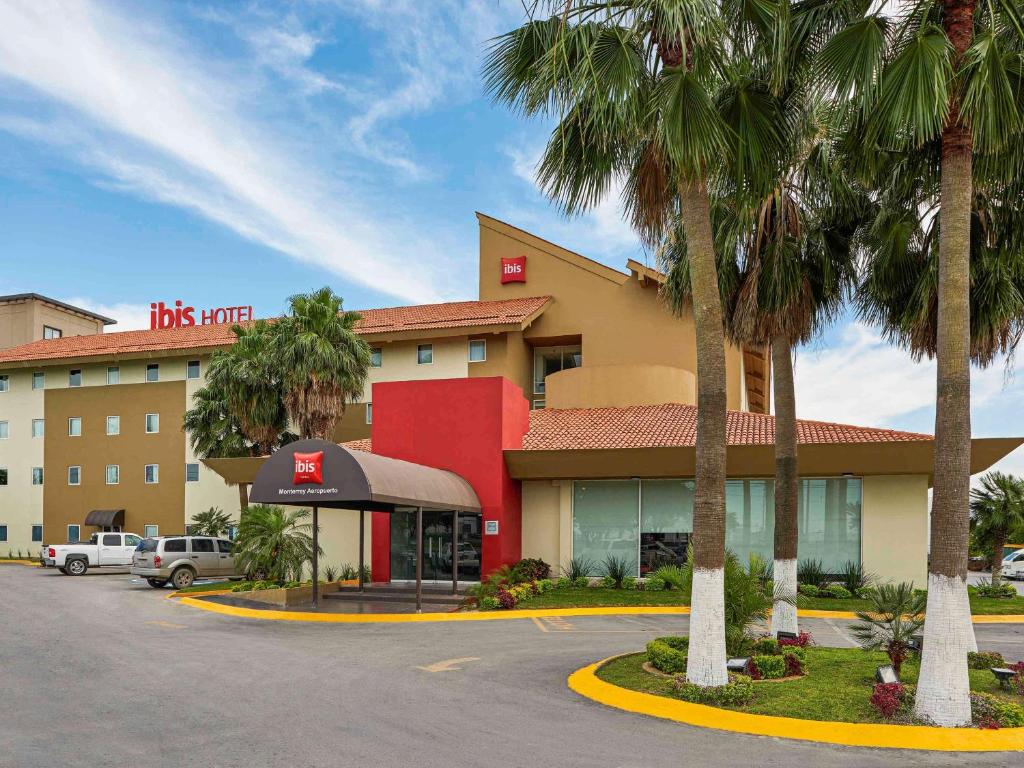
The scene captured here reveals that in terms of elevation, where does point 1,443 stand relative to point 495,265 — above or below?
below

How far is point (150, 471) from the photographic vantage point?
44.8 metres

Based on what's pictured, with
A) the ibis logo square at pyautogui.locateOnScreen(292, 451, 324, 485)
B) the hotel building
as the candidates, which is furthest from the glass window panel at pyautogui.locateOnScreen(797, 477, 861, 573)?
the ibis logo square at pyautogui.locateOnScreen(292, 451, 324, 485)

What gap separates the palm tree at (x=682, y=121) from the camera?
11.2 m

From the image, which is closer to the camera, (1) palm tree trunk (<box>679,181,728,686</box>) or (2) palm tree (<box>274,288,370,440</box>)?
(1) palm tree trunk (<box>679,181,728,686</box>)

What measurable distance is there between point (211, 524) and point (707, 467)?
33334 mm

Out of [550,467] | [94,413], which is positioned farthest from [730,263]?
[94,413]

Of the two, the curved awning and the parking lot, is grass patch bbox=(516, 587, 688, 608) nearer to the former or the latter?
the parking lot

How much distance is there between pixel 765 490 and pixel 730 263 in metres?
12.7

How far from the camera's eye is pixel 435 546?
26.3 meters

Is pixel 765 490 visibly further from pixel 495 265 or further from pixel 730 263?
pixel 495 265

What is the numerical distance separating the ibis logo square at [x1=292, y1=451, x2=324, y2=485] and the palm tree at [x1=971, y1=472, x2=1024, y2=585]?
29171 mm

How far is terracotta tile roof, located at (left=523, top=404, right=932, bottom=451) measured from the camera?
2527 centimetres

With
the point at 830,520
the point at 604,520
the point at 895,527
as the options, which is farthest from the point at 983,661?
the point at 604,520

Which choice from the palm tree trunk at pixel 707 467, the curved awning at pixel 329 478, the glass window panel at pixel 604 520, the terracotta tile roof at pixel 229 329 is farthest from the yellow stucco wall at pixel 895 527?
the terracotta tile roof at pixel 229 329
